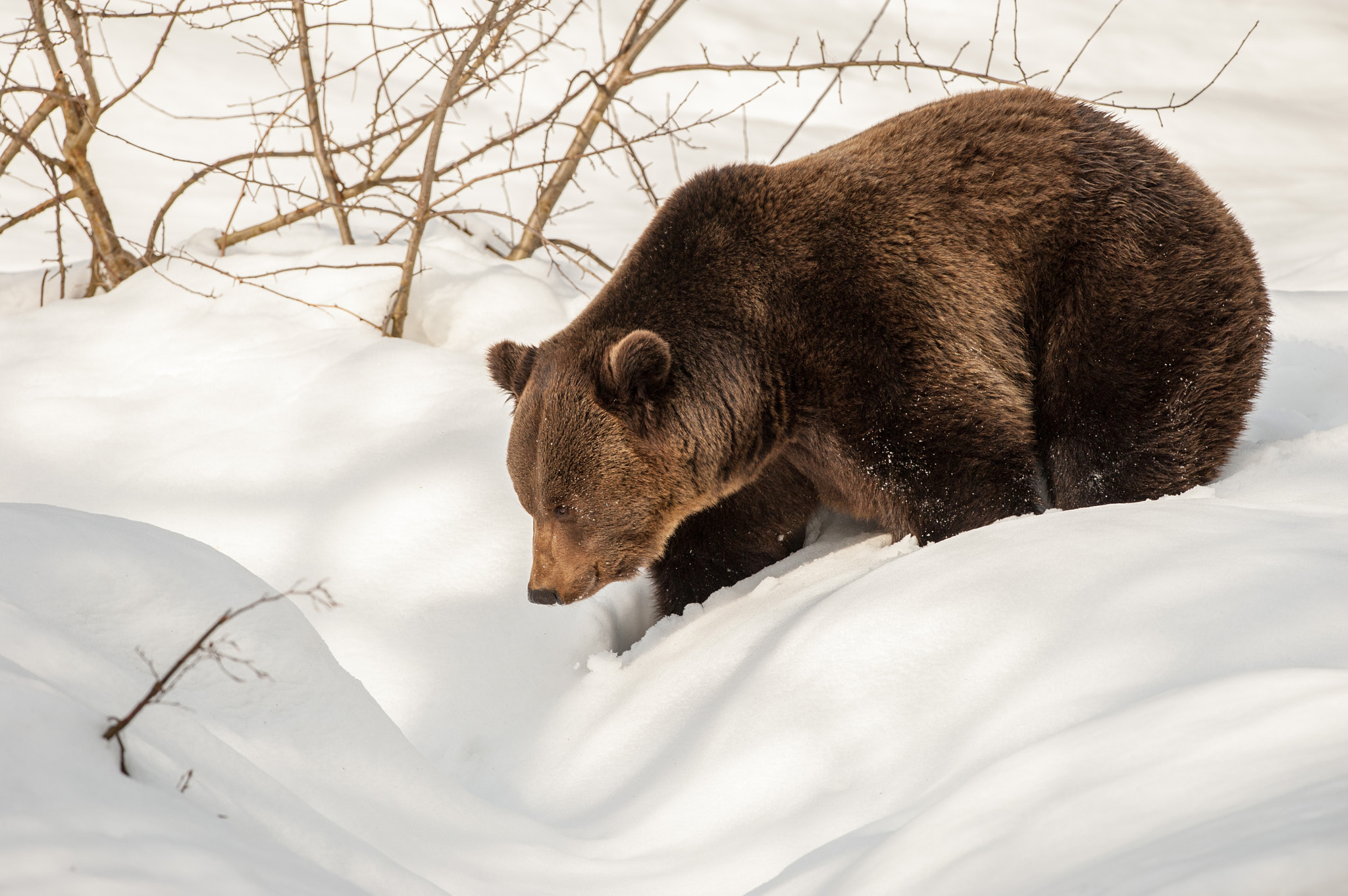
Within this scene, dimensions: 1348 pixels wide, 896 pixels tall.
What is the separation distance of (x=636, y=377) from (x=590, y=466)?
0.37 metres

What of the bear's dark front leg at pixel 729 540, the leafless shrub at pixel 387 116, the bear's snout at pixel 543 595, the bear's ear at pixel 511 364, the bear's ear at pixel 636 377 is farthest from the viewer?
the leafless shrub at pixel 387 116

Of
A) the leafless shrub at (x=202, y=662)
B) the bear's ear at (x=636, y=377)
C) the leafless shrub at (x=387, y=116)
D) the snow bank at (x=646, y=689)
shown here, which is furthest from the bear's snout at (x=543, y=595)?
the leafless shrub at (x=387, y=116)

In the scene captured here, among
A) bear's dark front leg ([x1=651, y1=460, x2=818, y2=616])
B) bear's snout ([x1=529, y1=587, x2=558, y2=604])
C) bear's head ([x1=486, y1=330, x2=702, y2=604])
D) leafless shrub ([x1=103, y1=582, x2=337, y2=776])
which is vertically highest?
leafless shrub ([x1=103, y1=582, x2=337, y2=776])

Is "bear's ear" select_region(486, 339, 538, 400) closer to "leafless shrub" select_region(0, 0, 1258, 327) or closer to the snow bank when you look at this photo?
the snow bank

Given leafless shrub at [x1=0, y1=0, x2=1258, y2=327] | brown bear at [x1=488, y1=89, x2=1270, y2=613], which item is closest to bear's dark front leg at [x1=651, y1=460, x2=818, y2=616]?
brown bear at [x1=488, y1=89, x2=1270, y2=613]

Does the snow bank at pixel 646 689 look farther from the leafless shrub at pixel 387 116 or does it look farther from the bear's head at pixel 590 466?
the leafless shrub at pixel 387 116

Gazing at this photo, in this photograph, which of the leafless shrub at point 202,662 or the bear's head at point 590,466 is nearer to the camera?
the leafless shrub at point 202,662

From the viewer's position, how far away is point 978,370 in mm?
3639

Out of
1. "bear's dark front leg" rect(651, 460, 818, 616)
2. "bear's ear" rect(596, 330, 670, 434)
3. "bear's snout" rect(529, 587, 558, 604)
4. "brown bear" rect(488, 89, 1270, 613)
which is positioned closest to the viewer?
"bear's ear" rect(596, 330, 670, 434)

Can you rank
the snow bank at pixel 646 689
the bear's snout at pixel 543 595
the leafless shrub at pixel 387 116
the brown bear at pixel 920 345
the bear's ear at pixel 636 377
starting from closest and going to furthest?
the snow bank at pixel 646 689
the bear's ear at pixel 636 377
the brown bear at pixel 920 345
the bear's snout at pixel 543 595
the leafless shrub at pixel 387 116

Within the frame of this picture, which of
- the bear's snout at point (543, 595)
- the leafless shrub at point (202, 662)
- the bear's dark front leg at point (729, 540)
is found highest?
the leafless shrub at point (202, 662)

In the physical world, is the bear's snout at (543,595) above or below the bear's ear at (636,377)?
below

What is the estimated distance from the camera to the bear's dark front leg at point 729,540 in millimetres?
4238

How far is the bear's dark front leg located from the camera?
4238mm
